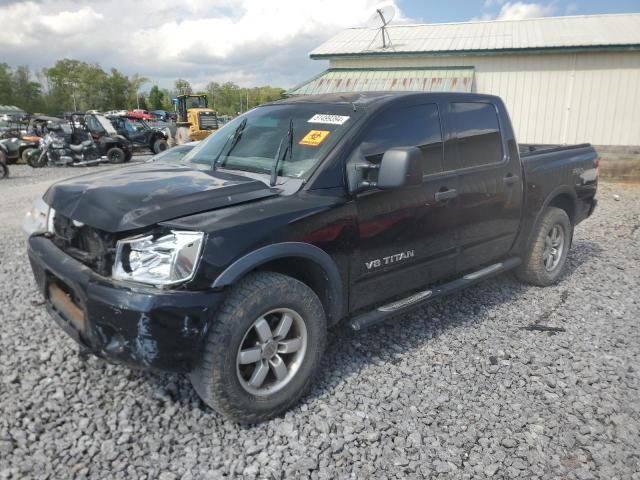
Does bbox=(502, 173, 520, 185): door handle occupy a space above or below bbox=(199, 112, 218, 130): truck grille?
below

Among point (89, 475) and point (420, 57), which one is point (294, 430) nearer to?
point (89, 475)

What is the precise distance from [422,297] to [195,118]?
23.7 m

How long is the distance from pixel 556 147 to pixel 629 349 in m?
2.51

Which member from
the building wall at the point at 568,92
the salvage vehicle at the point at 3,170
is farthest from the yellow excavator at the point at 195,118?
the building wall at the point at 568,92

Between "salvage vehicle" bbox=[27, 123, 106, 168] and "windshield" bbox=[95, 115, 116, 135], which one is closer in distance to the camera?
"salvage vehicle" bbox=[27, 123, 106, 168]

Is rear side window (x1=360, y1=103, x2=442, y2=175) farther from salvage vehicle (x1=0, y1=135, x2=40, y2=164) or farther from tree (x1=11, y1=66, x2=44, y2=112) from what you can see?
tree (x1=11, y1=66, x2=44, y2=112)

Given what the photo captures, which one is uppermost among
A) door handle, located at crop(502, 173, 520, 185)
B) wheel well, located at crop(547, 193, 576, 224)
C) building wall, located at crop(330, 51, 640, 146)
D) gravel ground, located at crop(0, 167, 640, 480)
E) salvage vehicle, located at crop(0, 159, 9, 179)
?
building wall, located at crop(330, 51, 640, 146)

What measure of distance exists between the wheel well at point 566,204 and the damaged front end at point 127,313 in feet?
13.8

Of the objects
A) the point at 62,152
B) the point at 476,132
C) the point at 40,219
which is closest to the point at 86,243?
the point at 40,219

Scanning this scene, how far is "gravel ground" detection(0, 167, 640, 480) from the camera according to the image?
8.48ft

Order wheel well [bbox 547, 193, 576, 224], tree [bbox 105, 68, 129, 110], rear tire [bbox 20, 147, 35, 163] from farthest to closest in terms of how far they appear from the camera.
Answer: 1. tree [bbox 105, 68, 129, 110]
2. rear tire [bbox 20, 147, 35, 163]
3. wheel well [bbox 547, 193, 576, 224]

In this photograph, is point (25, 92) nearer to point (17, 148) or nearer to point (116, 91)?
point (116, 91)

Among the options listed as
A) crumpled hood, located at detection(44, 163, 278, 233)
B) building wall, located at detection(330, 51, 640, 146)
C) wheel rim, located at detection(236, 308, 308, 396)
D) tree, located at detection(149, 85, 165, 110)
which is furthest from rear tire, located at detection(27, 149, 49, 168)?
tree, located at detection(149, 85, 165, 110)

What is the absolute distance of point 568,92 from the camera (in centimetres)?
1414
